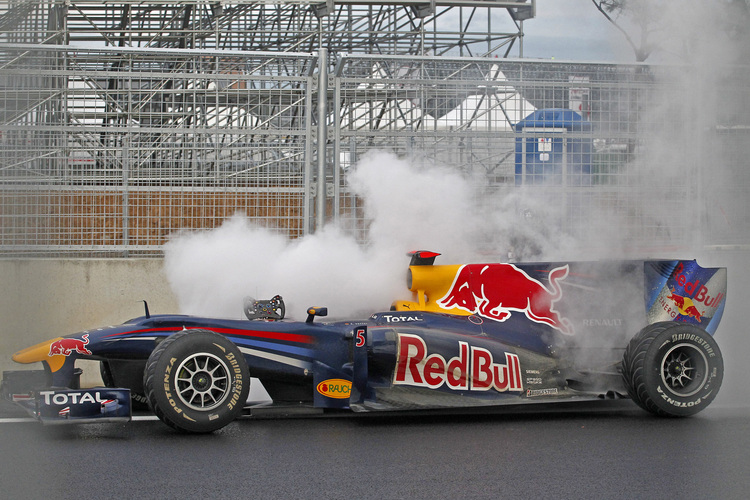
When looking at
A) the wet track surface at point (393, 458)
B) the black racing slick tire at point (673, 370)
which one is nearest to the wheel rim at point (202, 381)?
the wet track surface at point (393, 458)

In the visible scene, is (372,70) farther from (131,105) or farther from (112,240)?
(112,240)

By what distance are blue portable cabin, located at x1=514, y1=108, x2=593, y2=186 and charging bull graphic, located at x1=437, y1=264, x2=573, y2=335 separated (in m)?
2.15

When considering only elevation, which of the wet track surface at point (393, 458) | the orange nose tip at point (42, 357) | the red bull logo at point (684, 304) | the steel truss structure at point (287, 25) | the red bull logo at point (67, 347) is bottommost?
the wet track surface at point (393, 458)

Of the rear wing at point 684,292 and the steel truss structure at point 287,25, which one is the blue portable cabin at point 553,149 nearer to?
the rear wing at point 684,292

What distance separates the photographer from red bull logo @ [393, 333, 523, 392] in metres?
5.82

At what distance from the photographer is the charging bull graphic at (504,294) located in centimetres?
643

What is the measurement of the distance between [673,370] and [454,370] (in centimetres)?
170

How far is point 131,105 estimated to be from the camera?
8.29 meters

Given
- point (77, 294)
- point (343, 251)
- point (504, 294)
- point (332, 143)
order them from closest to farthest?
1. point (504, 294)
2. point (343, 251)
3. point (77, 294)
4. point (332, 143)

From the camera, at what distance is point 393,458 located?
491cm

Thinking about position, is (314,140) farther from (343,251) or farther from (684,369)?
(684,369)

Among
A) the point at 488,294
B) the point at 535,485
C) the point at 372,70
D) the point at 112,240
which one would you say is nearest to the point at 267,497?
the point at 535,485

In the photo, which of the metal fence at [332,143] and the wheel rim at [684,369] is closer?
the wheel rim at [684,369]

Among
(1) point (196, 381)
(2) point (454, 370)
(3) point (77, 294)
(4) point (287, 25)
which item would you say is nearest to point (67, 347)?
(1) point (196, 381)
